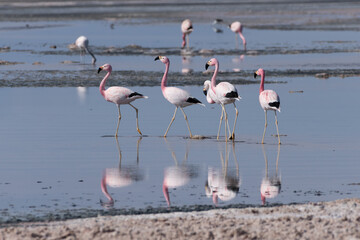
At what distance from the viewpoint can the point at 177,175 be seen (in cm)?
1082

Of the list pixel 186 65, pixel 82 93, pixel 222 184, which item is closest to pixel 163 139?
pixel 222 184

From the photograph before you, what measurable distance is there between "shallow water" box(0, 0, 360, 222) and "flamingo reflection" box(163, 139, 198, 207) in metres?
0.02

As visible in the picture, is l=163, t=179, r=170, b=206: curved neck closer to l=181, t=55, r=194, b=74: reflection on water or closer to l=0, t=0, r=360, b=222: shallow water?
l=0, t=0, r=360, b=222: shallow water

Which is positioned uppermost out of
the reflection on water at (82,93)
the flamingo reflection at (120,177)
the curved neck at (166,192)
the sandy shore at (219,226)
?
the reflection on water at (82,93)

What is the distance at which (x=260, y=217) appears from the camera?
27.3 feet

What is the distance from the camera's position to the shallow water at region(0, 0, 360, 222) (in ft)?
31.9

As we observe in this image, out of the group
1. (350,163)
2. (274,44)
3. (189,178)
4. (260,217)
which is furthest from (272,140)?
(274,44)

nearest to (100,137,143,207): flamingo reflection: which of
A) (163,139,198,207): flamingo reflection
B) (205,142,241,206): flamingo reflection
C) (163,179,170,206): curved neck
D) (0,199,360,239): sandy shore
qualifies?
(163,139,198,207): flamingo reflection

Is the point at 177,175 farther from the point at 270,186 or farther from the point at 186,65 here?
the point at 186,65

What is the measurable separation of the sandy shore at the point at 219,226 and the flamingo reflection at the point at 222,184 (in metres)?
0.91

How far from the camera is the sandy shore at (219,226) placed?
25.1 feet

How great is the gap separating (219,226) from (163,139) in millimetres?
5855

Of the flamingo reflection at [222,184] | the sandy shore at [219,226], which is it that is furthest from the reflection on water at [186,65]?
the sandy shore at [219,226]

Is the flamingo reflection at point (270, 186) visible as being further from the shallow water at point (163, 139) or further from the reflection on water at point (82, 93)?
the reflection on water at point (82, 93)
